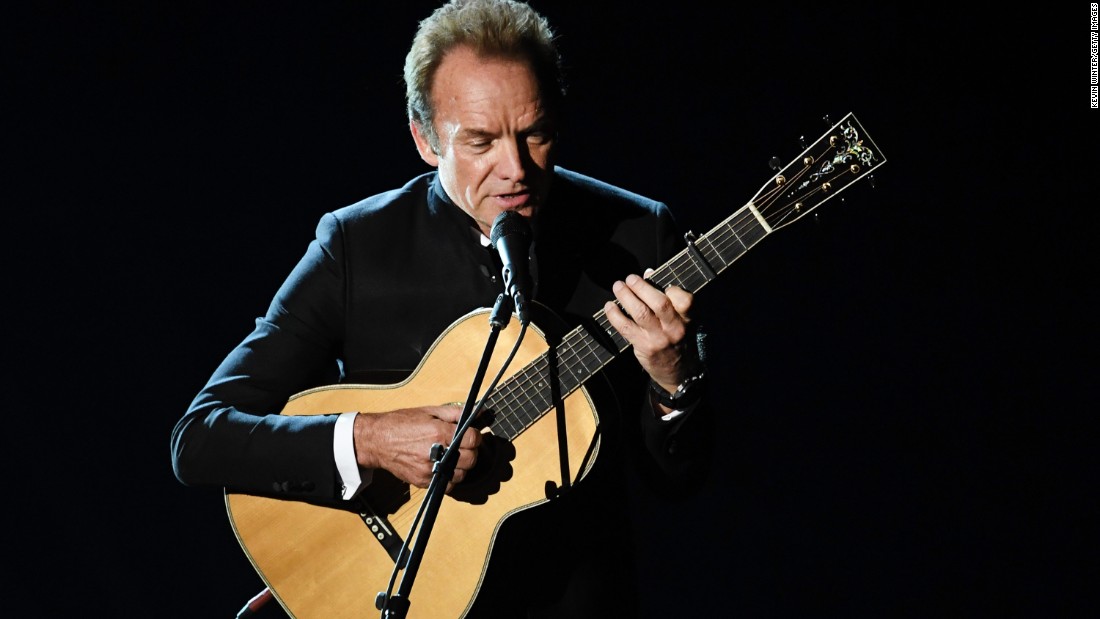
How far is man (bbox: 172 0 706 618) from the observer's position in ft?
6.86

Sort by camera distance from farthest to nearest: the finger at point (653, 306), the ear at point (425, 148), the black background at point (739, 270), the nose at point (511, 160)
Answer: the black background at point (739, 270) → the ear at point (425, 148) → the nose at point (511, 160) → the finger at point (653, 306)

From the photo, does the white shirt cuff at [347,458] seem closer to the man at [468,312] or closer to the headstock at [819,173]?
the man at [468,312]

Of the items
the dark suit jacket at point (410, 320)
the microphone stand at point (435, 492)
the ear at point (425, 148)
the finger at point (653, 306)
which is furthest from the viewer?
the ear at point (425, 148)

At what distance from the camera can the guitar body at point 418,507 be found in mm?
2090

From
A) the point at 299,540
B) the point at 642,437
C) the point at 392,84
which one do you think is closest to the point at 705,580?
the point at 642,437

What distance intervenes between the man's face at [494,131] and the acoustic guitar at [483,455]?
0.30 meters

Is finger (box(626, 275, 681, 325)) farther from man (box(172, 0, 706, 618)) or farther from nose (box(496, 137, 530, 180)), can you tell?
nose (box(496, 137, 530, 180))

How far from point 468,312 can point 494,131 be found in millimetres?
450

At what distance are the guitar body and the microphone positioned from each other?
39 cm

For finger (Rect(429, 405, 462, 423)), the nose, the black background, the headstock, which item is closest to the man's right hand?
finger (Rect(429, 405, 462, 423))

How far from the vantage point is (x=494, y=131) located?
2.10 m

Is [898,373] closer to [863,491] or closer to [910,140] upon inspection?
[863,491]

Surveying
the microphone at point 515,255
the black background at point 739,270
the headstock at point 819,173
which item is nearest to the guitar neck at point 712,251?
the headstock at point 819,173

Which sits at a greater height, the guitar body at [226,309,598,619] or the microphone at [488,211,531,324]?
the microphone at [488,211,531,324]
